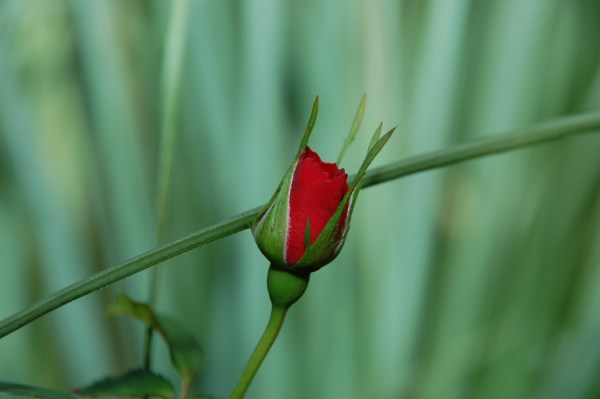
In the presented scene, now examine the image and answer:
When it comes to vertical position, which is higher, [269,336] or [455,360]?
[269,336]

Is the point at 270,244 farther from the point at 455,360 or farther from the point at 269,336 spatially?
the point at 455,360

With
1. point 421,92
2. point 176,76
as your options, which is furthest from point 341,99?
point 176,76

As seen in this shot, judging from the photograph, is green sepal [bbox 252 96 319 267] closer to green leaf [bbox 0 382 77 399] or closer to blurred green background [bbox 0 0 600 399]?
green leaf [bbox 0 382 77 399]

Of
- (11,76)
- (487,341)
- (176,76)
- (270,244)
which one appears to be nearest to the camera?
(270,244)

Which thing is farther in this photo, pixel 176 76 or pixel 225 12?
pixel 225 12

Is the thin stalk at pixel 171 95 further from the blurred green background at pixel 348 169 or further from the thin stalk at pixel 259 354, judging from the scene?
the blurred green background at pixel 348 169

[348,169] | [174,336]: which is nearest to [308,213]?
[174,336]
